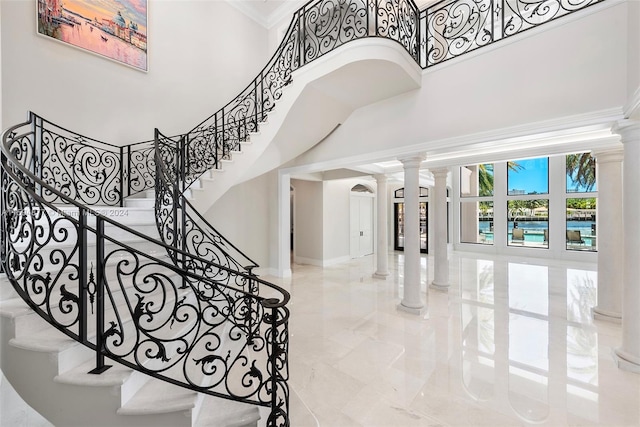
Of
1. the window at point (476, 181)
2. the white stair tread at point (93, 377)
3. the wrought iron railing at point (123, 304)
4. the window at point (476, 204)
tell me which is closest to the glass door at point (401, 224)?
the window at point (476, 204)

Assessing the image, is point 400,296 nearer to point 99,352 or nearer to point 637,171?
point 637,171

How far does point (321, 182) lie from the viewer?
307 inches

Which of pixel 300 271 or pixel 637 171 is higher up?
pixel 637 171

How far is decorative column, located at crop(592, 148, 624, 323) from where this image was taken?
12.8ft

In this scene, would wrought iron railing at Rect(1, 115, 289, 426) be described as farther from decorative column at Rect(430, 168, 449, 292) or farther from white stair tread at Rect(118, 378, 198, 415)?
decorative column at Rect(430, 168, 449, 292)

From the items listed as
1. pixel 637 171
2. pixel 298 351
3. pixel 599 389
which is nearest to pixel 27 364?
pixel 298 351

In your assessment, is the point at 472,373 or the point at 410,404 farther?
the point at 472,373

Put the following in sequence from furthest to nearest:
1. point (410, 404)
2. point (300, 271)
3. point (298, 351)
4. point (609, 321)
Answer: point (300, 271) < point (609, 321) < point (298, 351) < point (410, 404)

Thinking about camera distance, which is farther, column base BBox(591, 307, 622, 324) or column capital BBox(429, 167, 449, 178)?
column capital BBox(429, 167, 449, 178)

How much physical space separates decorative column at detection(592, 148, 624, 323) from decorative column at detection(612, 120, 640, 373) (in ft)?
4.52

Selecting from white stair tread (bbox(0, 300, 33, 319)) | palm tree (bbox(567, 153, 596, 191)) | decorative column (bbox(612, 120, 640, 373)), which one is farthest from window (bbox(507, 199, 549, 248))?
white stair tread (bbox(0, 300, 33, 319))

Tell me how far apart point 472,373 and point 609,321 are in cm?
286

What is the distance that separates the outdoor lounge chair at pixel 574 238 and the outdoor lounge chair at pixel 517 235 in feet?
3.89

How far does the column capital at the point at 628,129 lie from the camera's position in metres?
2.72
